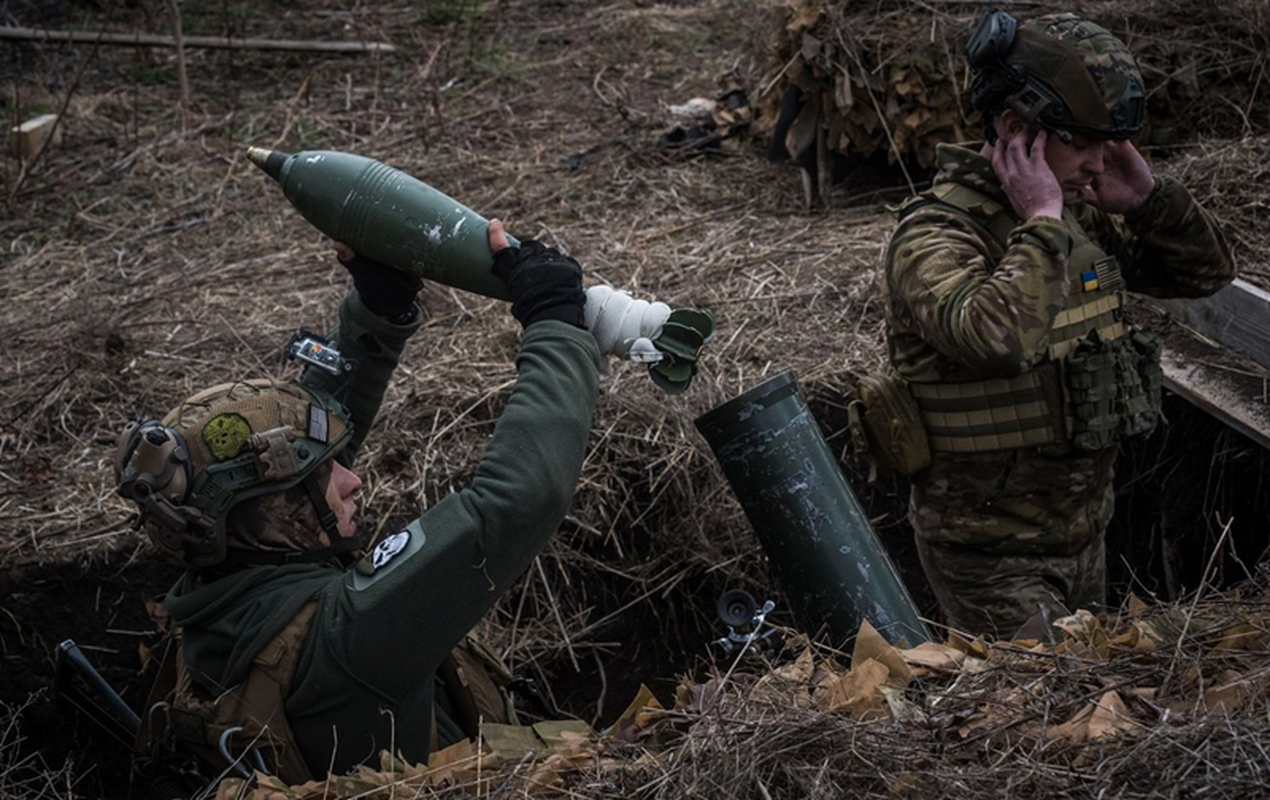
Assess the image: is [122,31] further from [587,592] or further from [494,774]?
[494,774]

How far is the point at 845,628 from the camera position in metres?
3.39

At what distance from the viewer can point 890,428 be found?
3678mm

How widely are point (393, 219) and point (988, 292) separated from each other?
4.55ft

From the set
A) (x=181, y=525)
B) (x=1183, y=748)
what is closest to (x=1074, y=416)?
(x=1183, y=748)

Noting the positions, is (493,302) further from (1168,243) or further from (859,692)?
(859,692)

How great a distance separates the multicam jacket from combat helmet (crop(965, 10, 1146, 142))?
0.74ft

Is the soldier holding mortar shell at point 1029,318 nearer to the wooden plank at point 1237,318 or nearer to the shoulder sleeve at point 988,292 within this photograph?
the shoulder sleeve at point 988,292

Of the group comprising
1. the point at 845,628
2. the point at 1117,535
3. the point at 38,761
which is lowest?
the point at 38,761

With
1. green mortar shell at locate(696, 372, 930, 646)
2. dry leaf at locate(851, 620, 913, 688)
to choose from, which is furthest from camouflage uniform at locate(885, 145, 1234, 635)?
dry leaf at locate(851, 620, 913, 688)

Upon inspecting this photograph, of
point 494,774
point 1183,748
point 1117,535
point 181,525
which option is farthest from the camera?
point 1117,535

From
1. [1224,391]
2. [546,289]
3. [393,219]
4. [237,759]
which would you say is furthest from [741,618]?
[1224,391]

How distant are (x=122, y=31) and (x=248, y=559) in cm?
862

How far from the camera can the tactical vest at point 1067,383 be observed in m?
3.51

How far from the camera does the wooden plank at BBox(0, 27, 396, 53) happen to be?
9.62 metres
